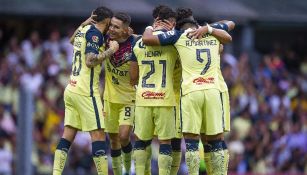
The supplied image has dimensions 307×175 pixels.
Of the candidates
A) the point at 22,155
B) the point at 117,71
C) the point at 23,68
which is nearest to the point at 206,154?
the point at 117,71

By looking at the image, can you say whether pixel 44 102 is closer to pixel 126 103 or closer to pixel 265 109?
pixel 265 109

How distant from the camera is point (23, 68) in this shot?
106 feet

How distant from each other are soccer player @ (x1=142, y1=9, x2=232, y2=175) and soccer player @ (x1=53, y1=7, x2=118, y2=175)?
1000 millimetres

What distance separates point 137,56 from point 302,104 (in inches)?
589

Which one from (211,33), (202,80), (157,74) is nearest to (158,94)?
(157,74)

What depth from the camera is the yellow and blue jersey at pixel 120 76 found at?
888 inches

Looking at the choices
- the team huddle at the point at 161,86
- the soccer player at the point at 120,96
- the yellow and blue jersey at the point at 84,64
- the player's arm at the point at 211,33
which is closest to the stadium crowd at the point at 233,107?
the soccer player at the point at 120,96

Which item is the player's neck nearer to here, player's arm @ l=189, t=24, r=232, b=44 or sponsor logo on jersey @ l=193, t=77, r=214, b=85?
player's arm @ l=189, t=24, r=232, b=44

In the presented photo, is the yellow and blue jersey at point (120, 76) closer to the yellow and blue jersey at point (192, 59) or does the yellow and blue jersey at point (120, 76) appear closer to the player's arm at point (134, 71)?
the player's arm at point (134, 71)

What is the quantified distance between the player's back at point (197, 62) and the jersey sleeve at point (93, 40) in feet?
4.61

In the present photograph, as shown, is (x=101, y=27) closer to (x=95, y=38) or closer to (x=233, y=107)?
(x=95, y=38)

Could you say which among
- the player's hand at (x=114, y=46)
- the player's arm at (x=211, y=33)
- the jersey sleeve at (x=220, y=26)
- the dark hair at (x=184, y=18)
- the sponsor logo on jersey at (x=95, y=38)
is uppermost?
the dark hair at (x=184, y=18)

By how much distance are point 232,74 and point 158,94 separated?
13.6 meters

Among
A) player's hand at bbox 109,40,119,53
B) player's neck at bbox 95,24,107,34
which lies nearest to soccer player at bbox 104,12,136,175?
player's neck at bbox 95,24,107,34
